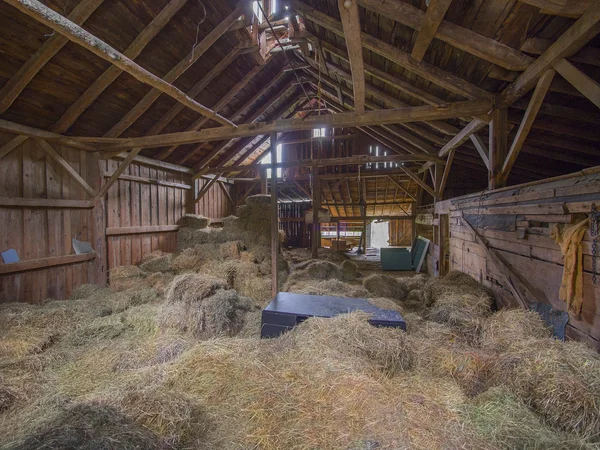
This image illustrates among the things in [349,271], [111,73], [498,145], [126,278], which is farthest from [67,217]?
[498,145]

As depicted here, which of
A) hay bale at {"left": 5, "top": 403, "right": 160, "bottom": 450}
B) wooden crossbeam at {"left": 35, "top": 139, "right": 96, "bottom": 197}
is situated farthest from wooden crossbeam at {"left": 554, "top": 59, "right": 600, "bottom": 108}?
wooden crossbeam at {"left": 35, "top": 139, "right": 96, "bottom": 197}

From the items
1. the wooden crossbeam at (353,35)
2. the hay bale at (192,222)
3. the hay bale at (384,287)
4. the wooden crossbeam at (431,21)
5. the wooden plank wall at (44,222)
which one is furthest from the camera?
the hay bale at (192,222)

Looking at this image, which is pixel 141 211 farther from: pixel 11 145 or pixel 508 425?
pixel 508 425

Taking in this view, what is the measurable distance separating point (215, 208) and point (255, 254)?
4.44m

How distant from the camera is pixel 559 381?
1.94 meters

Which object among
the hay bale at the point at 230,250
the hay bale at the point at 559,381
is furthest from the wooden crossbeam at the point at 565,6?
the hay bale at the point at 230,250

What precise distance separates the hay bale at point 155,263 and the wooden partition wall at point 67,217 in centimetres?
27

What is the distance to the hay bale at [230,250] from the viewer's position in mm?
7077

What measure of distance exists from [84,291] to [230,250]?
3.14 m

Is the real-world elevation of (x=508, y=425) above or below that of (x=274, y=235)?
below

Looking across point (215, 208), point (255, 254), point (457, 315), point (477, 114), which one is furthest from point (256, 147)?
point (457, 315)

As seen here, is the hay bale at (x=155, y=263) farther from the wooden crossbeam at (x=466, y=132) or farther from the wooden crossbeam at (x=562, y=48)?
the wooden crossbeam at (x=562, y=48)

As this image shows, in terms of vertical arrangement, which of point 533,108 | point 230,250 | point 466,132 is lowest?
point 230,250

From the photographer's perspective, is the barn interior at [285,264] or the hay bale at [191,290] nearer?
the barn interior at [285,264]
